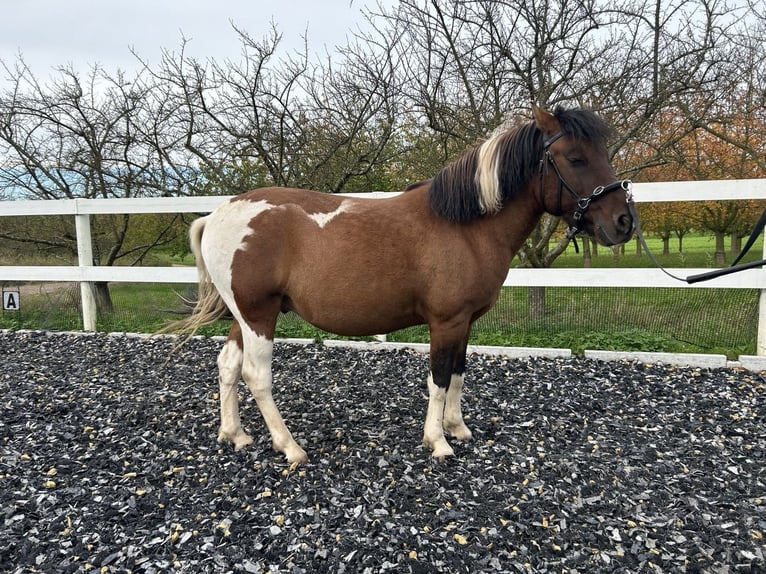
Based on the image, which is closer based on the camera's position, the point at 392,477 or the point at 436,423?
the point at 392,477

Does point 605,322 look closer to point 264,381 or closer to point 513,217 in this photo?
point 513,217

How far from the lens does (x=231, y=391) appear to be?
3119 millimetres

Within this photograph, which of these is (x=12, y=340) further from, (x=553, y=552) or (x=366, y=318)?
(x=553, y=552)

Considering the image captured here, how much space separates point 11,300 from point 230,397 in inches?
193

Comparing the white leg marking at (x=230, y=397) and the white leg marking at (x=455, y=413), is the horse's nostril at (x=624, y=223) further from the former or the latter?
the white leg marking at (x=230, y=397)

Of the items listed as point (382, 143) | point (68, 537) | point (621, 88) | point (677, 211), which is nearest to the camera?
point (68, 537)

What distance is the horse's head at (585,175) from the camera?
8.20ft

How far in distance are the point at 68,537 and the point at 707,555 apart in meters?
2.79

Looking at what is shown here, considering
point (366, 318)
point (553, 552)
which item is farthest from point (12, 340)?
point (553, 552)

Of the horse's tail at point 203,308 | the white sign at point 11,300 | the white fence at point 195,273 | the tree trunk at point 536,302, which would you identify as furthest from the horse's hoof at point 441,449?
the white sign at point 11,300

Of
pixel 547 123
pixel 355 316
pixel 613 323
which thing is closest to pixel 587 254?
pixel 613 323

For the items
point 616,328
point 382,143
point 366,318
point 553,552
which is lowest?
point 553,552

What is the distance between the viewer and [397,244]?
2781 millimetres

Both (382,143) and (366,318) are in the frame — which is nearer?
(366,318)
